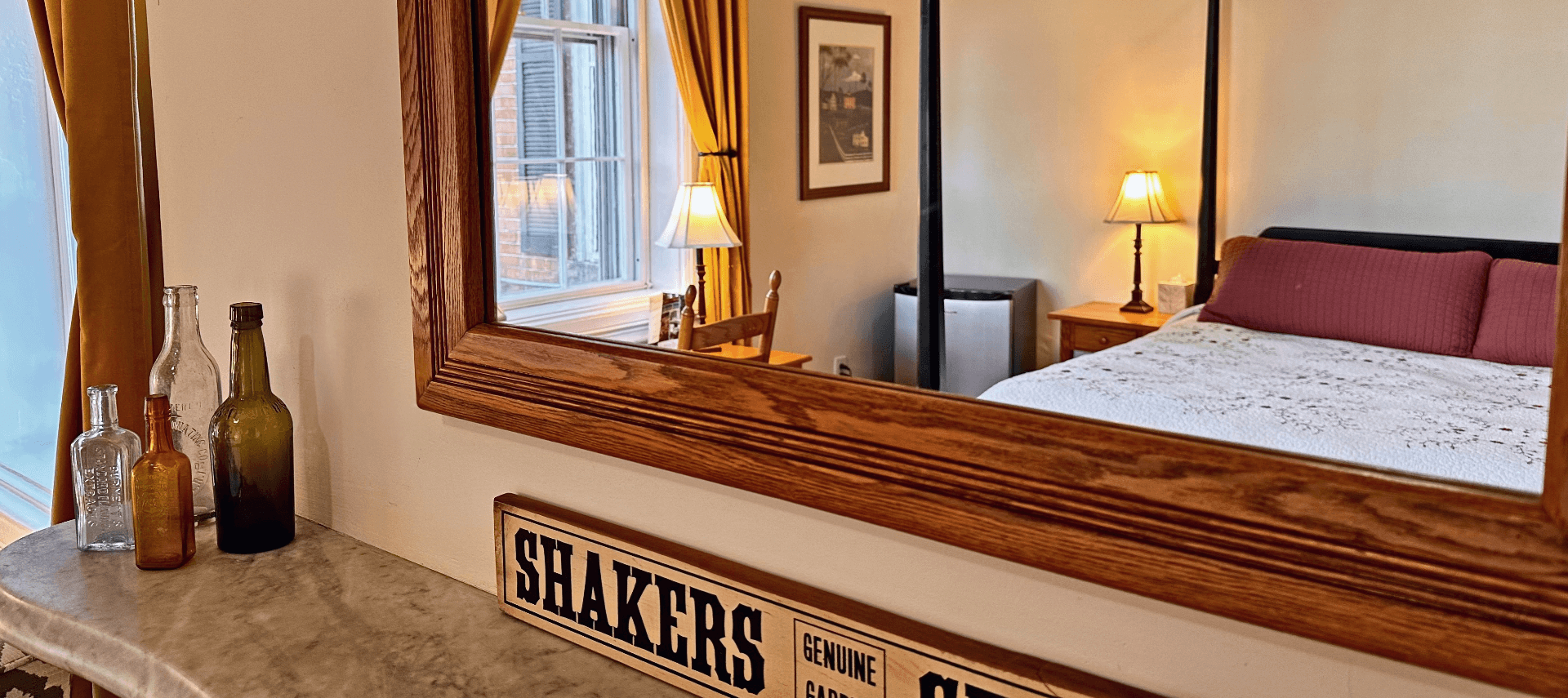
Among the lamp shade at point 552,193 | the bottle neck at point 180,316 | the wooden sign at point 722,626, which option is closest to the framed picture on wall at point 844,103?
the lamp shade at point 552,193

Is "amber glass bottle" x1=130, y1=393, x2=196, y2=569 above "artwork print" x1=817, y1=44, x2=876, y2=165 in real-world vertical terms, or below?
below

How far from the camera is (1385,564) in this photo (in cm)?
67

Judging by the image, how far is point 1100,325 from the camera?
2.49ft

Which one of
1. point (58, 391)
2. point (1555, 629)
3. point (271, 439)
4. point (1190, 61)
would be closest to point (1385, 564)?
point (1555, 629)

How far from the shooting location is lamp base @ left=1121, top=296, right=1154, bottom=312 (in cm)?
75

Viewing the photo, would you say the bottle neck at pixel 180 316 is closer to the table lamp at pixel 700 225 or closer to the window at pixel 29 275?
the table lamp at pixel 700 225

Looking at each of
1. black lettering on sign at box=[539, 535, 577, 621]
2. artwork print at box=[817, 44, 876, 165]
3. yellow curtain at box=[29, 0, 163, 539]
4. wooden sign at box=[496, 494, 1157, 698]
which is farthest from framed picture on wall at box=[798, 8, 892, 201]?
yellow curtain at box=[29, 0, 163, 539]

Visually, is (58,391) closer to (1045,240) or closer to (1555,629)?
(1045,240)

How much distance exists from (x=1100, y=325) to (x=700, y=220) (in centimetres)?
37

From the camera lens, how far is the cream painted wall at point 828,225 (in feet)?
2.77

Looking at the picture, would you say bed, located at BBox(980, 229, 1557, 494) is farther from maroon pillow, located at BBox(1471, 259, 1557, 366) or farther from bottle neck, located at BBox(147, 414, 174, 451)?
bottle neck, located at BBox(147, 414, 174, 451)

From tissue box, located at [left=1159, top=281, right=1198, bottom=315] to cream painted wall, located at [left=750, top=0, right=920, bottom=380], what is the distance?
0.18 meters

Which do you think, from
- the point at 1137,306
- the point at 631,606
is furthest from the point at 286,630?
the point at 1137,306

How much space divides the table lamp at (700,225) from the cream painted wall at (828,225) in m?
0.03
